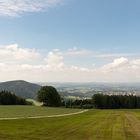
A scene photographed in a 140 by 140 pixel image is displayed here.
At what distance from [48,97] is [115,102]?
26.6 meters

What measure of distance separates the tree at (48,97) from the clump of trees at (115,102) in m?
15.4

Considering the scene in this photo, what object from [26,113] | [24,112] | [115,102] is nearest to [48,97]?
[115,102]

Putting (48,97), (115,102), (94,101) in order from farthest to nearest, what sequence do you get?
(115,102) → (94,101) → (48,97)

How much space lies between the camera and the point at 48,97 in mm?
95062

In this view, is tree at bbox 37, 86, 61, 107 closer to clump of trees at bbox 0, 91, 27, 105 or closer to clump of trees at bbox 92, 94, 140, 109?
clump of trees at bbox 0, 91, 27, 105

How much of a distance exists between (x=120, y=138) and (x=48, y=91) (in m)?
76.3

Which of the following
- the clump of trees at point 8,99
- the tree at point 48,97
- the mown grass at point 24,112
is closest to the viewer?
the mown grass at point 24,112

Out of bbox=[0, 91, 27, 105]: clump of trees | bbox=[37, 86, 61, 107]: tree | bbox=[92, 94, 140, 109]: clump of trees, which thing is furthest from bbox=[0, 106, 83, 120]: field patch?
bbox=[92, 94, 140, 109]: clump of trees

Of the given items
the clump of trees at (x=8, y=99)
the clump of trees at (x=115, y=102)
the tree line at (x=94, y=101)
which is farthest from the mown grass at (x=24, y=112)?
the clump of trees at (x=115, y=102)

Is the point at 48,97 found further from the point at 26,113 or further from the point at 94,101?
the point at 26,113

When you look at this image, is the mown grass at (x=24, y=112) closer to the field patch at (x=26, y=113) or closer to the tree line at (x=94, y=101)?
the field patch at (x=26, y=113)

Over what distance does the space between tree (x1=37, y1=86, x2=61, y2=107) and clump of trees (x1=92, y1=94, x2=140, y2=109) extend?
50.4 ft

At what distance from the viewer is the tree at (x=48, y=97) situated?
95244 millimetres

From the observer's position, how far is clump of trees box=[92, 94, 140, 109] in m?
105
